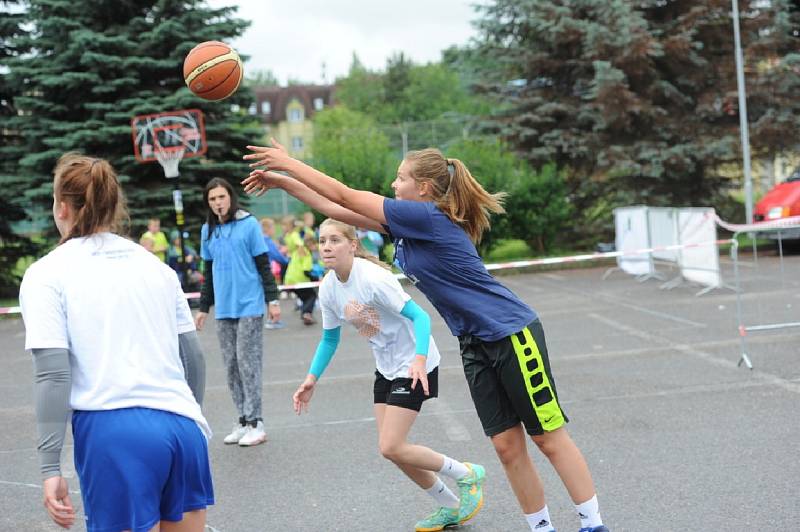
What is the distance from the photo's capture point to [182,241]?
1839 cm

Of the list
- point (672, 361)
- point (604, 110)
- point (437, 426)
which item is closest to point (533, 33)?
point (604, 110)

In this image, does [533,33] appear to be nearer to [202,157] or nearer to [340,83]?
[202,157]

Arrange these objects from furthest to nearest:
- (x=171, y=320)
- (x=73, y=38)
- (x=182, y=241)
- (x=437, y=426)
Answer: (x=73, y=38), (x=182, y=241), (x=437, y=426), (x=171, y=320)

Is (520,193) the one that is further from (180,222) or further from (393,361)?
(393,361)

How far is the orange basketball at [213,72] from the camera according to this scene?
5.10m

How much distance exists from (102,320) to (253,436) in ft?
14.0

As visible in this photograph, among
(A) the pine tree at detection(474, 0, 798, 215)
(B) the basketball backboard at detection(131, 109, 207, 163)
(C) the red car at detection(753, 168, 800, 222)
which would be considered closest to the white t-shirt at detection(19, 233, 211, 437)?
(B) the basketball backboard at detection(131, 109, 207, 163)

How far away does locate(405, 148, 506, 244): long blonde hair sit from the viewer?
4.07 metres

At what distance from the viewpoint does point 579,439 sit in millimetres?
6480

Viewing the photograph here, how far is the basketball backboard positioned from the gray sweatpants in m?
12.3

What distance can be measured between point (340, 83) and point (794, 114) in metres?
74.4

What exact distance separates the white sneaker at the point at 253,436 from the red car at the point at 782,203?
16270 millimetres

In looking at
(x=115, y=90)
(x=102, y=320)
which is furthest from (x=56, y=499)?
(x=115, y=90)

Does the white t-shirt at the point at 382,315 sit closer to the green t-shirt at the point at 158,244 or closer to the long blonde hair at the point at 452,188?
the long blonde hair at the point at 452,188
